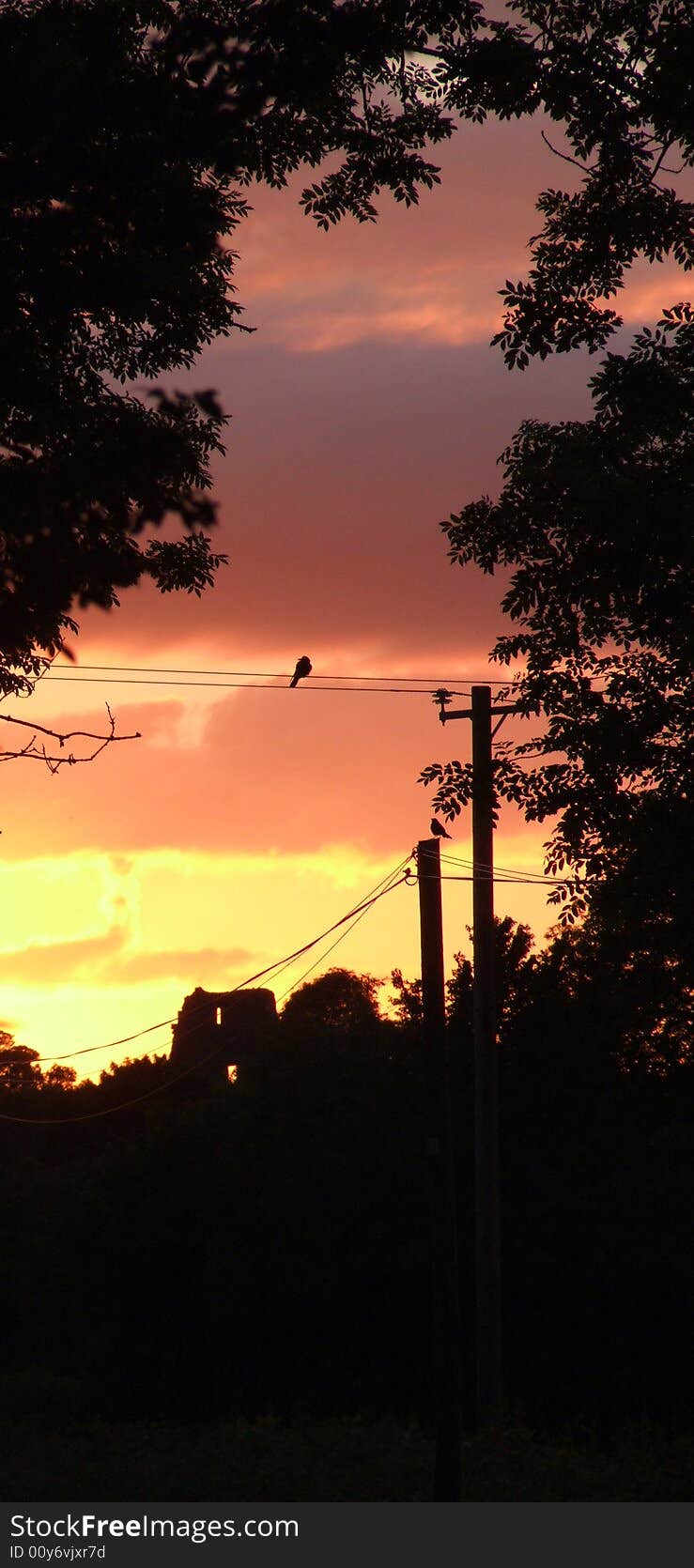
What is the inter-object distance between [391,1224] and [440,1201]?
19.8 metres

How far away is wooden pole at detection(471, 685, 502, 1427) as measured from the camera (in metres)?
20.2

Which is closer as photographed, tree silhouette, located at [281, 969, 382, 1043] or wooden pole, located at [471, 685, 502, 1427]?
wooden pole, located at [471, 685, 502, 1427]

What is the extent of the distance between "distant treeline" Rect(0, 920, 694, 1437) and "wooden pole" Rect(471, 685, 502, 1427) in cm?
725

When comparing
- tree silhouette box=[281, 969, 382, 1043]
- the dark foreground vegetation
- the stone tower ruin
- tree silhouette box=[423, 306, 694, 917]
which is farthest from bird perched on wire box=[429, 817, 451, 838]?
the stone tower ruin

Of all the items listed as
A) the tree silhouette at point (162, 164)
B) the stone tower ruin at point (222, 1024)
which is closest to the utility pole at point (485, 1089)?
the tree silhouette at point (162, 164)

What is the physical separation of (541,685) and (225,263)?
21.9 ft

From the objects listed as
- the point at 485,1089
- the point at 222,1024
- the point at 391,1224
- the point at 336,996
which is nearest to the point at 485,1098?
the point at 485,1089

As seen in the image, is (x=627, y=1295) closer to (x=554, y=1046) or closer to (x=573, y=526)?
(x=554, y=1046)

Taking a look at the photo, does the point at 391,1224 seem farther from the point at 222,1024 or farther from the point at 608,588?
the point at 222,1024

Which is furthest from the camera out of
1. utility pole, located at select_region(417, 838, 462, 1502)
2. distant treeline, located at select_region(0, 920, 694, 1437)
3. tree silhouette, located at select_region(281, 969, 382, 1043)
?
tree silhouette, located at select_region(281, 969, 382, 1043)

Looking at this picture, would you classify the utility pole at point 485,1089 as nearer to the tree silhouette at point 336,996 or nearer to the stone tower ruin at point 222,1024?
the tree silhouette at point 336,996

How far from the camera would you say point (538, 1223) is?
33375mm

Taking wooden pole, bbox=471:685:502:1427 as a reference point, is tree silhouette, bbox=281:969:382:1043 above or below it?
above

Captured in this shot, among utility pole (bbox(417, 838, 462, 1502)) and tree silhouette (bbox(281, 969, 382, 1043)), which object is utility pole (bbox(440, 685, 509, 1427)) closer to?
utility pole (bbox(417, 838, 462, 1502))
